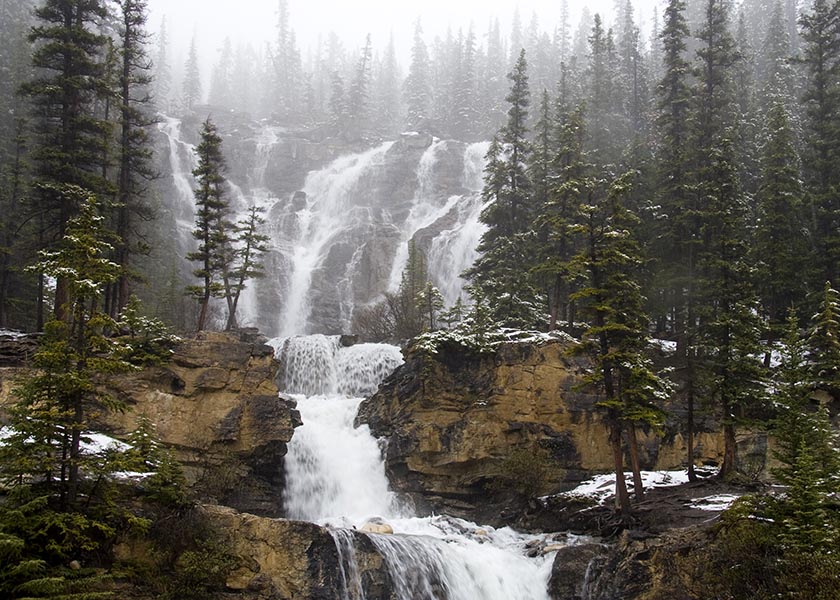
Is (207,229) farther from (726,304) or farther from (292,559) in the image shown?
(726,304)

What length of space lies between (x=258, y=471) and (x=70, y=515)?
11.2 metres

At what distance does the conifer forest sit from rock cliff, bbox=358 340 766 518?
0.47ft

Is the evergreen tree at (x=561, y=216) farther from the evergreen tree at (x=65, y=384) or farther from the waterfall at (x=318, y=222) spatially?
the waterfall at (x=318, y=222)

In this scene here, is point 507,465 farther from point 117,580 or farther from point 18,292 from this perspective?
point 18,292

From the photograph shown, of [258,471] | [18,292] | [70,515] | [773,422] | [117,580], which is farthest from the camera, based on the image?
[18,292]

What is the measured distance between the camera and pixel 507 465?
25.2 metres

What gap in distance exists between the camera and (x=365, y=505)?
26.0 meters

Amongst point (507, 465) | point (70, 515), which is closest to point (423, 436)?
point (507, 465)

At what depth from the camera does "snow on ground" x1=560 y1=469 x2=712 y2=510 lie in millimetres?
24031

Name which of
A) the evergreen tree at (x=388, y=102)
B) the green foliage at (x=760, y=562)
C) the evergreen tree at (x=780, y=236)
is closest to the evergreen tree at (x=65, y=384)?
the green foliage at (x=760, y=562)

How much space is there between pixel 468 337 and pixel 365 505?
8396 mm

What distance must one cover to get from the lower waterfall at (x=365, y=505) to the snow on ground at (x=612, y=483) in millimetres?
2981

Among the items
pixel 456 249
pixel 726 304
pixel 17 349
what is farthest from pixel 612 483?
pixel 456 249

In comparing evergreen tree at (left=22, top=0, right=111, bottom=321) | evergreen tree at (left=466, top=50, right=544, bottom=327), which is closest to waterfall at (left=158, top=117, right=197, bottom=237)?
evergreen tree at (left=22, top=0, right=111, bottom=321)
